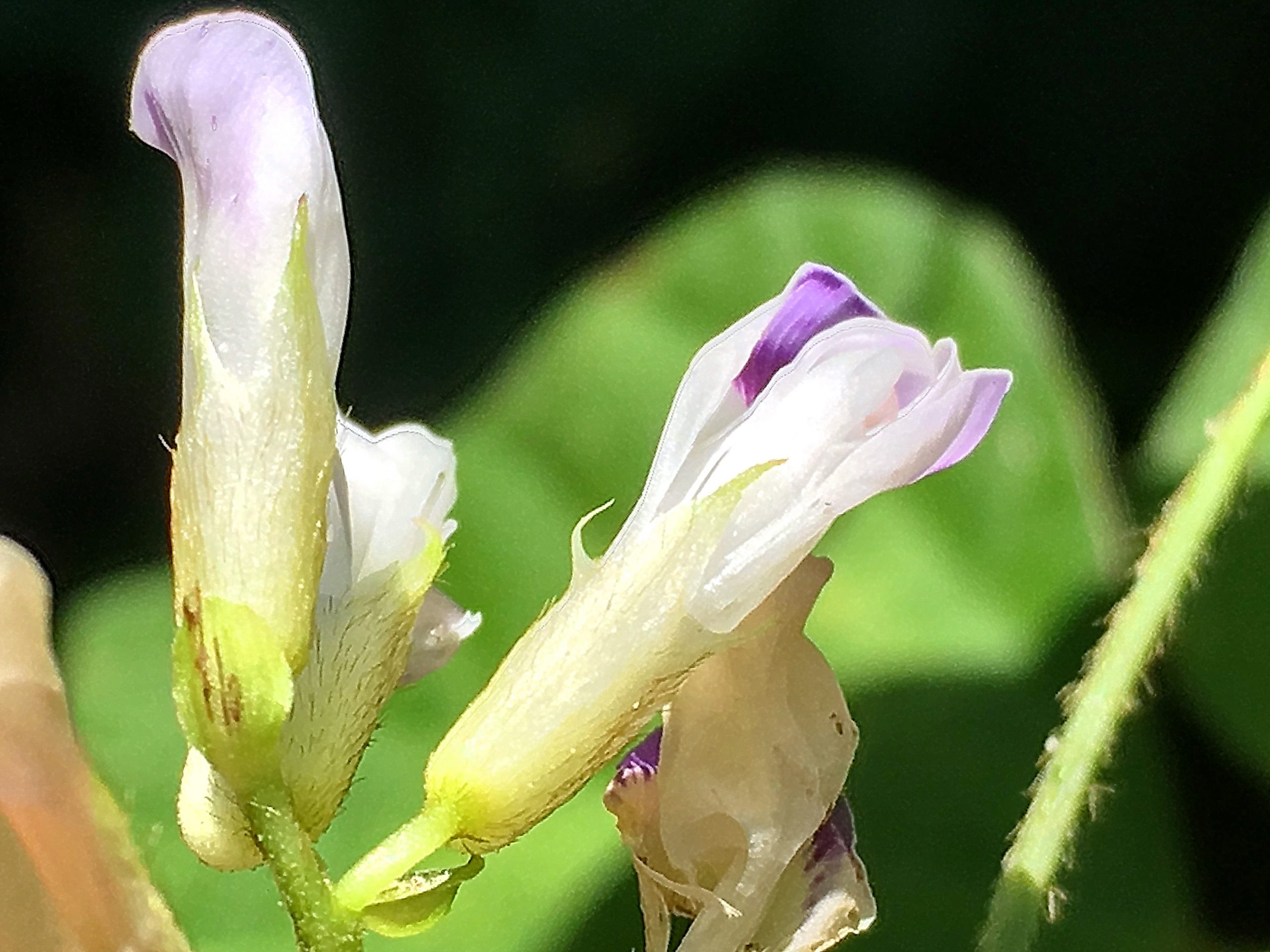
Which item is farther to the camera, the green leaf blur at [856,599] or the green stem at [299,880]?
the green leaf blur at [856,599]

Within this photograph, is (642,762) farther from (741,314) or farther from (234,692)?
(741,314)

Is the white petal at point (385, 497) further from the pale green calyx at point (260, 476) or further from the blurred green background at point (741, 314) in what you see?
the blurred green background at point (741, 314)

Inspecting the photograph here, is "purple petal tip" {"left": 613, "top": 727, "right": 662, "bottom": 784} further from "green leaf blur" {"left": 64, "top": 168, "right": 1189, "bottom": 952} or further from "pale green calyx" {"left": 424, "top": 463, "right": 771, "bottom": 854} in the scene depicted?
"green leaf blur" {"left": 64, "top": 168, "right": 1189, "bottom": 952}

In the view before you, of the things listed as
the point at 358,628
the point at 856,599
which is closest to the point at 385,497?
the point at 358,628

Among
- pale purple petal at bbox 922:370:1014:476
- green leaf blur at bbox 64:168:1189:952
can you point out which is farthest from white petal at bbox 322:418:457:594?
green leaf blur at bbox 64:168:1189:952

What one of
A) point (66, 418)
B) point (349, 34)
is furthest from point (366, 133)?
point (66, 418)

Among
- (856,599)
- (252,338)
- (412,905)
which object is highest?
(252,338)

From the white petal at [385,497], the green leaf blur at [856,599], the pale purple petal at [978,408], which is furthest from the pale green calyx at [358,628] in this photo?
the green leaf blur at [856,599]
